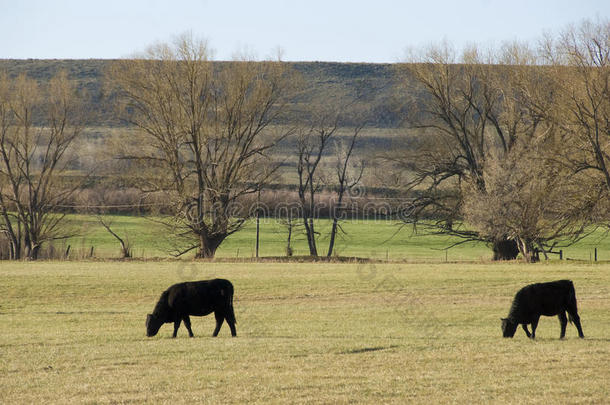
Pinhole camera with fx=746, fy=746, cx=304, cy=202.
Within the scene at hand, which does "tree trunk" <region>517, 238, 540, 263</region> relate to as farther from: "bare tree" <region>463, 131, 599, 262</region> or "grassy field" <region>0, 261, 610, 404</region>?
"grassy field" <region>0, 261, 610, 404</region>

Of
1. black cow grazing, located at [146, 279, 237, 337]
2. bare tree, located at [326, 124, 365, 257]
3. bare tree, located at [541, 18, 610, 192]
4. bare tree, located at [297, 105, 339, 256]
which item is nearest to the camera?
black cow grazing, located at [146, 279, 237, 337]

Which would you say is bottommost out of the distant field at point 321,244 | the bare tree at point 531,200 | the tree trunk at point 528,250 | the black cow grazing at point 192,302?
the distant field at point 321,244

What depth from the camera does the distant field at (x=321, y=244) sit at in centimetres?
5984

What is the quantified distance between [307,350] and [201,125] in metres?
37.5

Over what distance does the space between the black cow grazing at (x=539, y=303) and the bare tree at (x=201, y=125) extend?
35172 mm

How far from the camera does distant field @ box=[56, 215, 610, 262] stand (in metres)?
59.8

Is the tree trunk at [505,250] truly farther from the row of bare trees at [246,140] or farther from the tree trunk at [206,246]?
the tree trunk at [206,246]

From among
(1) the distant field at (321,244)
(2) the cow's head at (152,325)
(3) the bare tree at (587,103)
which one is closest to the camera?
(2) the cow's head at (152,325)

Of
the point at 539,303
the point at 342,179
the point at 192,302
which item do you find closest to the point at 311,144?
the point at 342,179

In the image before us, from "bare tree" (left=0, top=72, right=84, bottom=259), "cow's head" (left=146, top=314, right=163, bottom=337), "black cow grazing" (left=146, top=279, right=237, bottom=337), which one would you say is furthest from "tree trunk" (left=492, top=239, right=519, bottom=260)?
"cow's head" (left=146, top=314, right=163, bottom=337)

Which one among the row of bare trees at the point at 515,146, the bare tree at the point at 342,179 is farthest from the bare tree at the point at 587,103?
the bare tree at the point at 342,179

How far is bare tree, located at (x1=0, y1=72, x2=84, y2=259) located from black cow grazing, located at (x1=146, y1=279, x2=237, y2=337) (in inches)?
1565

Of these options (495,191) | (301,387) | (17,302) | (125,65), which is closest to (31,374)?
(301,387)

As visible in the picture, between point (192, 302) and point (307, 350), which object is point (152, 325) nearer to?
point (192, 302)
